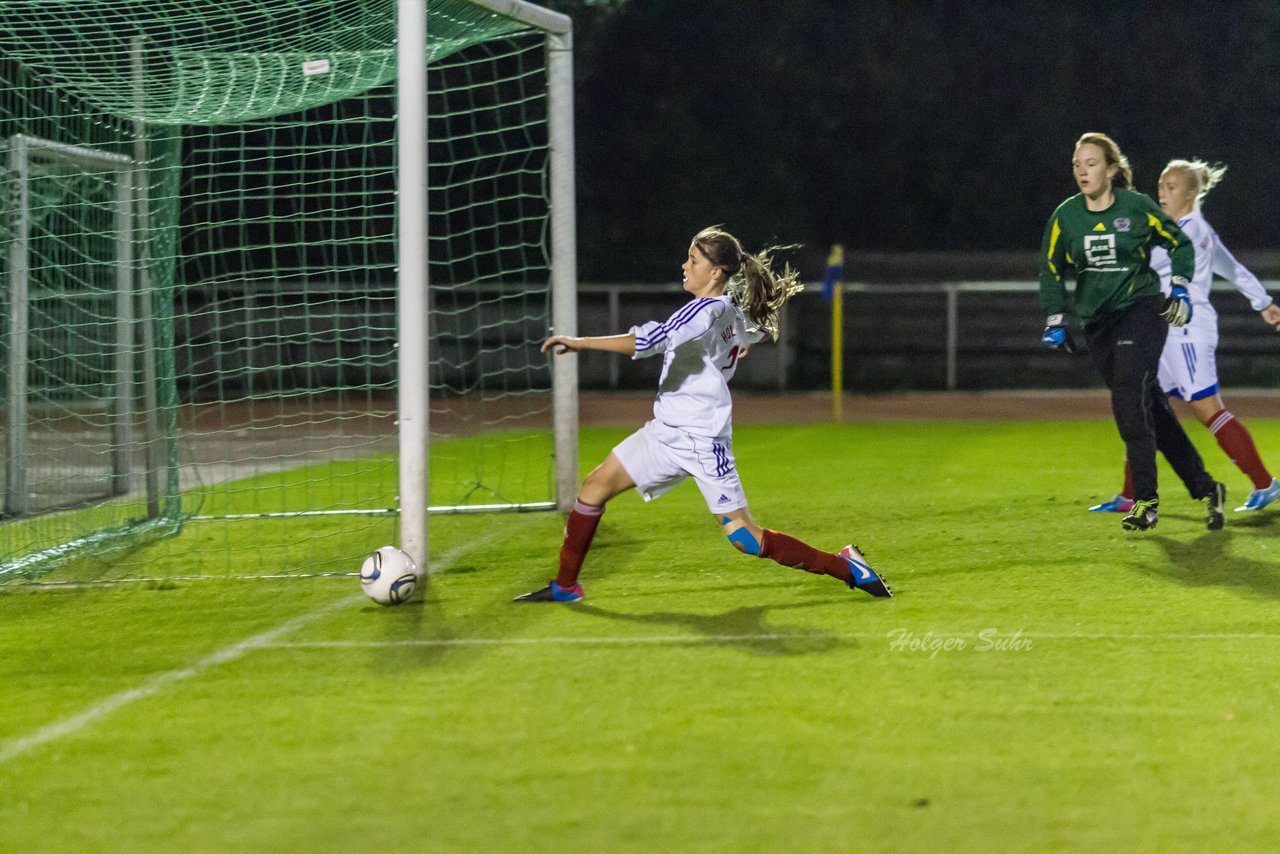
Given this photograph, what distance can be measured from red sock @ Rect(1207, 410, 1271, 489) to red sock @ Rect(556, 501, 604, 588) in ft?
12.6

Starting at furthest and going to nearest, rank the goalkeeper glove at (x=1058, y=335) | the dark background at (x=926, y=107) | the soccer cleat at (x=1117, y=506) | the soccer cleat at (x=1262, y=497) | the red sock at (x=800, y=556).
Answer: the dark background at (x=926, y=107) → the soccer cleat at (x=1117, y=506) → the soccer cleat at (x=1262, y=497) → the goalkeeper glove at (x=1058, y=335) → the red sock at (x=800, y=556)

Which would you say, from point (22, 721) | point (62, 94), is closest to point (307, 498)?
point (62, 94)

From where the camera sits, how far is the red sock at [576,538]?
565 cm

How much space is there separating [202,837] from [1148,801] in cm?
210

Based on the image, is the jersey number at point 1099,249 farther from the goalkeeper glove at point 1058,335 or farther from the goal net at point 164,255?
the goal net at point 164,255

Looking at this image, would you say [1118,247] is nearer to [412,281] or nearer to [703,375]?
[703,375]

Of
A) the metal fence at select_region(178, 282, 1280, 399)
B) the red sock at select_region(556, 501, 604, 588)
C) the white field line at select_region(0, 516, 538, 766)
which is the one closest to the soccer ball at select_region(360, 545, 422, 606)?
the white field line at select_region(0, 516, 538, 766)

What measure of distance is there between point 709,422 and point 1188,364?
338 centimetres

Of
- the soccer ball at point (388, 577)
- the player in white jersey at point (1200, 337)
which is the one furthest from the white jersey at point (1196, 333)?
the soccer ball at point (388, 577)

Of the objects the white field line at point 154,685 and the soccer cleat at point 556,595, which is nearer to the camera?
the white field line at point 154,685

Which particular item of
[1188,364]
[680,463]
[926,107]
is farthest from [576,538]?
[926,107]

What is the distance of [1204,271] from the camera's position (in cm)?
796

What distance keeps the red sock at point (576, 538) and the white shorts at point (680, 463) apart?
23cm

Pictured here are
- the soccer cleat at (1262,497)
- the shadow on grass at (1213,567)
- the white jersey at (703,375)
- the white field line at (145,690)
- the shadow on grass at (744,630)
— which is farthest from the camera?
the soccer cleat at (1262,497)
